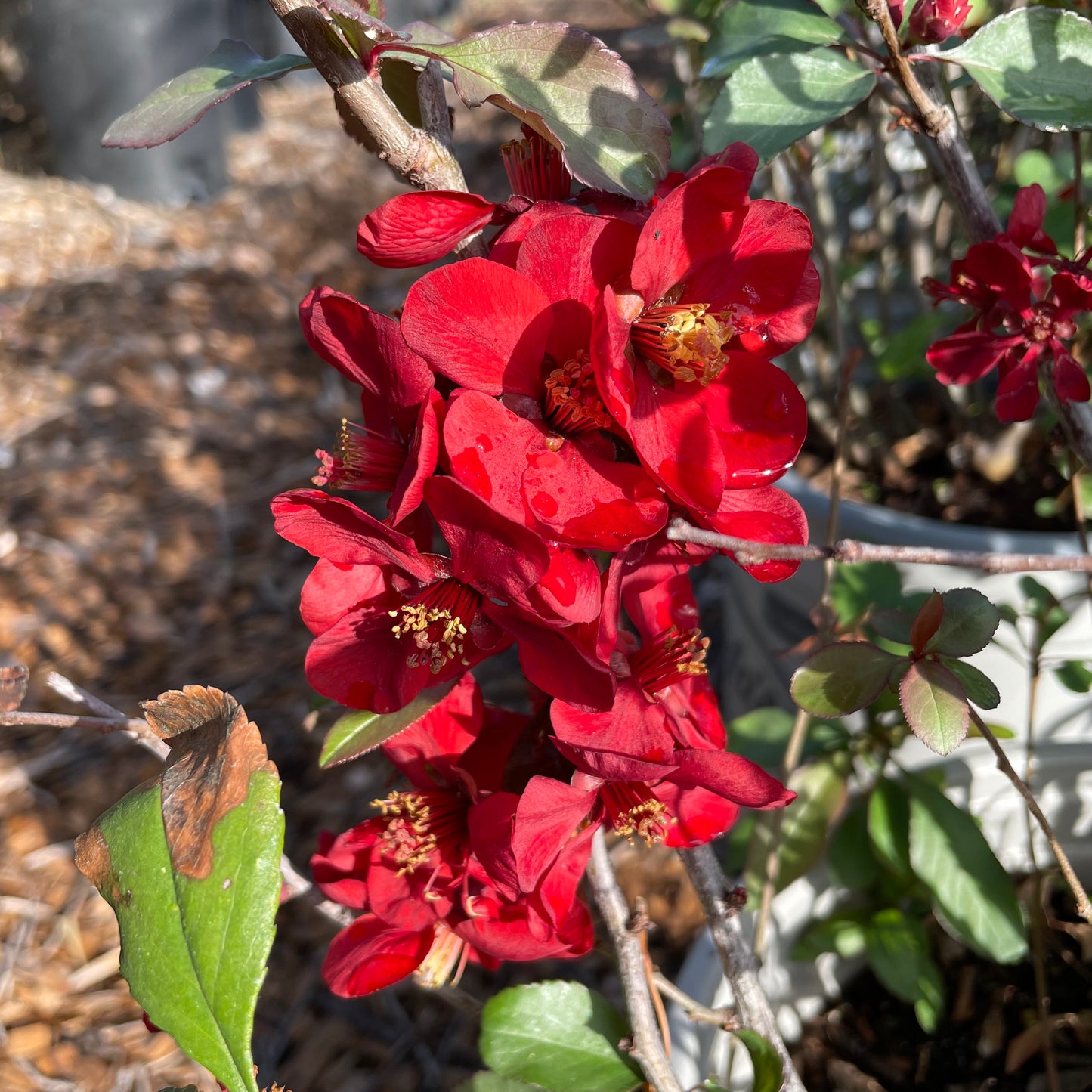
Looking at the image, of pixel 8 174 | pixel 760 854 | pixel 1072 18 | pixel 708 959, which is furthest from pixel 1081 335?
pixel 8 174

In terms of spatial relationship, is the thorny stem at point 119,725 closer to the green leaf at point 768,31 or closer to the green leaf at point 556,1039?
the green leaf at point 556,1039

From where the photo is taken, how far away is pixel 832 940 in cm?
96

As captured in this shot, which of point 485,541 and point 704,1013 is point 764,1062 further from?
point 485,541

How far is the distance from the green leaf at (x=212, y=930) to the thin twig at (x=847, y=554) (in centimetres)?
21

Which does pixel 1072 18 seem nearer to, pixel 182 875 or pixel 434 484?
pixel 434 484

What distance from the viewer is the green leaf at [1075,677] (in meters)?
0.74

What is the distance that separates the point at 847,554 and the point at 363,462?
24 cm

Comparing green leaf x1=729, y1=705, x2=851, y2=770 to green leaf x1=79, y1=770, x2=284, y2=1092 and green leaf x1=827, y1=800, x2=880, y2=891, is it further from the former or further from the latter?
green leaf x1=79, y1=770, x2=284, y2=1092

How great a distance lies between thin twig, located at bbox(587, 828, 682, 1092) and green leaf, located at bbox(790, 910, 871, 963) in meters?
0.43

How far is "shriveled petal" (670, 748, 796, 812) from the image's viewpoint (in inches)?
17.8

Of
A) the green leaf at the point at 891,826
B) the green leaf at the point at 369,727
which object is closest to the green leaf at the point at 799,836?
the green leaf at the point at 891,826

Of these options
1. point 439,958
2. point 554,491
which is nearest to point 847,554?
point 554,491

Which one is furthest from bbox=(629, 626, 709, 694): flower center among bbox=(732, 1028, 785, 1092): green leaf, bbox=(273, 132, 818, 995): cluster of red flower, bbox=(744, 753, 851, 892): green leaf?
bbox=(744, 753, 851, 892): green leaf

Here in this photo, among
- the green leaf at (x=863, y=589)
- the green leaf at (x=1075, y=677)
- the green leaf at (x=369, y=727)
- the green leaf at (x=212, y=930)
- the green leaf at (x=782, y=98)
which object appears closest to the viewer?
the green leaf at (x=212, y=930)
